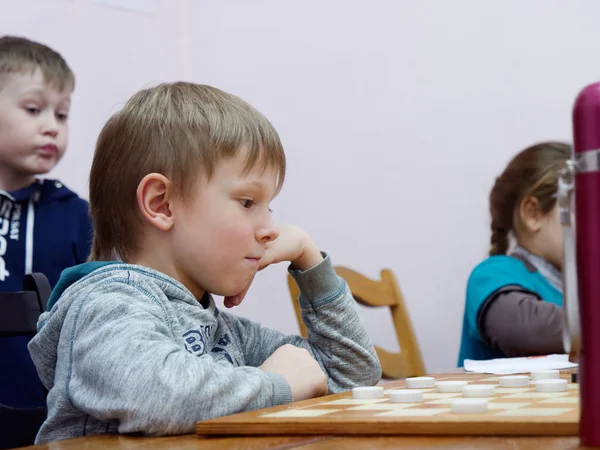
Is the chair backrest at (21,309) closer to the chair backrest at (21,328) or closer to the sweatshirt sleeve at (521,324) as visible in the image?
the chair backrest at (21,328)

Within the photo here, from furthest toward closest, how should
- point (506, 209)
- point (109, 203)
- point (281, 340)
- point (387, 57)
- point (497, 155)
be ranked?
point (387, 57) < point (497, 155) < point (506, 209) < point (281, 340) < point (109, 203)

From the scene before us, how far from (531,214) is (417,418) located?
1617mm

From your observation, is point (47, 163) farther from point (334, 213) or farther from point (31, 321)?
point (334, 213)

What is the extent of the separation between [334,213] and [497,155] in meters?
0.54

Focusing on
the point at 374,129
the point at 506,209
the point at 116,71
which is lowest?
the point at 506,209

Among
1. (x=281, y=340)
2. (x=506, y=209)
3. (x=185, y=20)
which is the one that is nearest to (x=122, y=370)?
(x=281, y=340)

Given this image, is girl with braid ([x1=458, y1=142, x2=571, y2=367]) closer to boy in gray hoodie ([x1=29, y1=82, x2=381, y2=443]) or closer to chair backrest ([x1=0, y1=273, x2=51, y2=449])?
boy in gray hoodie ([x1=29, y1=82, x2=381, y2=443])

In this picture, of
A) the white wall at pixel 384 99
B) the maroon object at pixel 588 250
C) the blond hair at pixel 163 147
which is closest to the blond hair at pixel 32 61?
the white wall at pixel 384 99

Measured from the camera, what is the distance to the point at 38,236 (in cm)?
187

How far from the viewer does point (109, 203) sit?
1037 mm

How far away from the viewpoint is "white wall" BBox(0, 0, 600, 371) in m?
2.44

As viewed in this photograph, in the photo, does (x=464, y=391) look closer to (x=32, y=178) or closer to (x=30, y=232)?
(x=30, y=232)

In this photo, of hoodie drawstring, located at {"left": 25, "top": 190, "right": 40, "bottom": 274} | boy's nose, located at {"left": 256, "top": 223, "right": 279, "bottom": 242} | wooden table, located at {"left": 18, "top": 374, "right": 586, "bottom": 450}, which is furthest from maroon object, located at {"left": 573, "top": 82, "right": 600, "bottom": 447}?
hoodie drawstring, located at {"left": 25, "top": 190, "right": 40, "bottom": 274}

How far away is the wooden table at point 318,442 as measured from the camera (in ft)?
1.73
